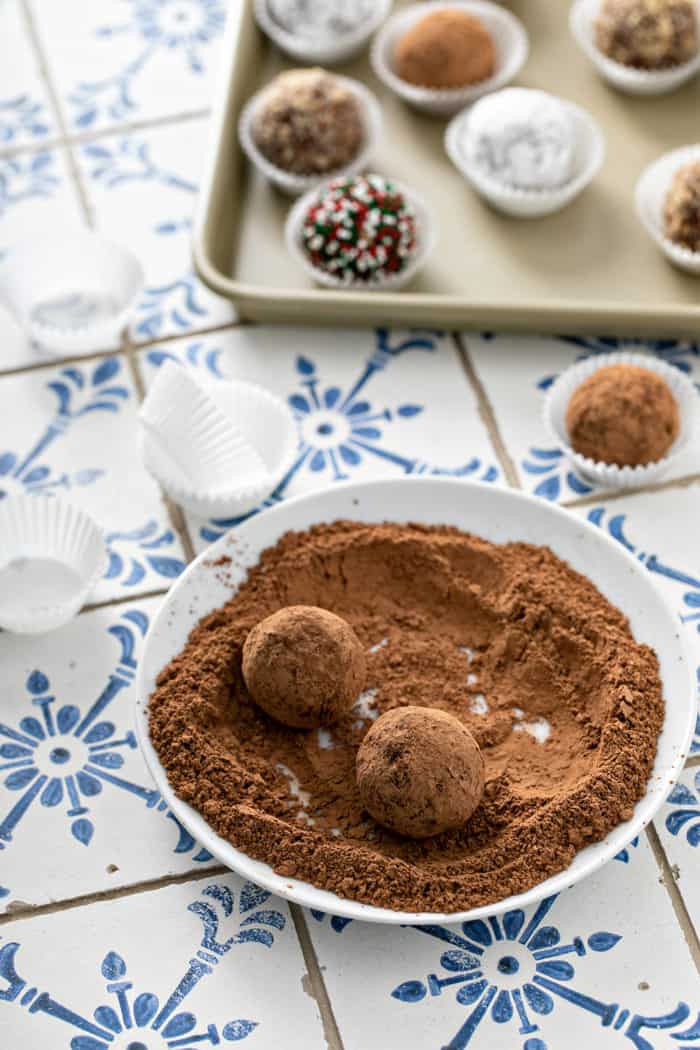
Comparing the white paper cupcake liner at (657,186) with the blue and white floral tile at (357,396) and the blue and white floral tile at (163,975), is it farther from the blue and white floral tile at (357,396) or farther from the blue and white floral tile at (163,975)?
the blue and white floral tile at (163,975)

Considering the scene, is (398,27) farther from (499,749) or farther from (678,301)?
(499,749)

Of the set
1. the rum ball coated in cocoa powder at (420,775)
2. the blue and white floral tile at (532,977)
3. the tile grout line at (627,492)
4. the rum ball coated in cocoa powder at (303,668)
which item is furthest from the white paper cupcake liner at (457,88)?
the blue and white floral tile at (532,977)

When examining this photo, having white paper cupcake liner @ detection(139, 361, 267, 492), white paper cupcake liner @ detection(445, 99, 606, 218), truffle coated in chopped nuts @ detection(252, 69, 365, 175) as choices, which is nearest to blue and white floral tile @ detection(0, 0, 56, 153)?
truffle coated in chopped nuts @ detection(252, 69, 365, 175)

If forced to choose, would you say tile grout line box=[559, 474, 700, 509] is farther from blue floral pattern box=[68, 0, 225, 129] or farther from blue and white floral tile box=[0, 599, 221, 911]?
blue floral pattern box=[68, 0, 225, 129]

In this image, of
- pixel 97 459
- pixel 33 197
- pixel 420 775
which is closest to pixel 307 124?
pixel 33 197

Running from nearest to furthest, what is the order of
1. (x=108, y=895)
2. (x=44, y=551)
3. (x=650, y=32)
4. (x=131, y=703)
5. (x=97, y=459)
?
1. (x=108, y=895)
2. (x=131, y=703)
3. (x=44, y=551)
4. (x=97, y=459)
5. (x=650, y=32)

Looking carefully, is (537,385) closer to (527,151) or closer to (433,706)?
(527,151)
